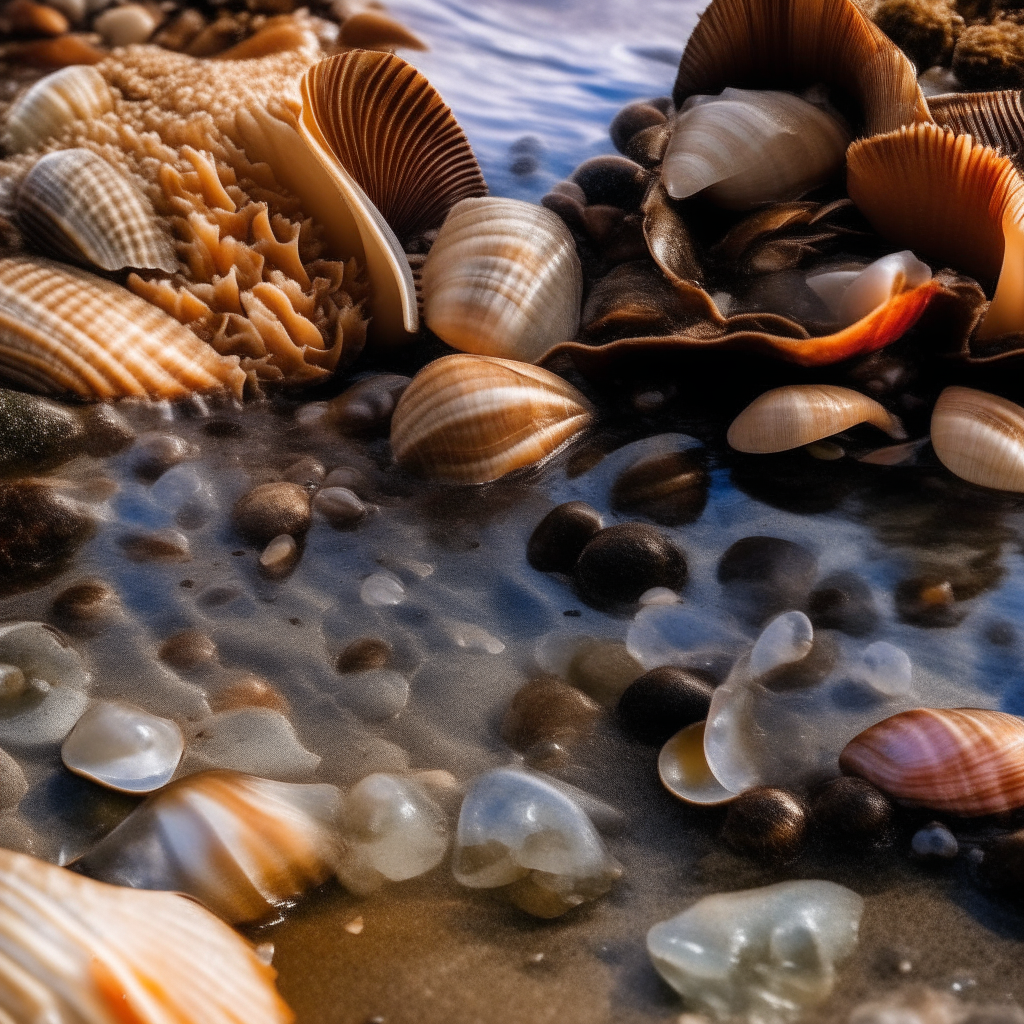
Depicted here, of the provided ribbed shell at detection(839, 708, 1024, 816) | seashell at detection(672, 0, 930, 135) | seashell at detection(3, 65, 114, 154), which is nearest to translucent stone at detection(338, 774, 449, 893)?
ribbed shell at detection(839, 708, 1024, 816)

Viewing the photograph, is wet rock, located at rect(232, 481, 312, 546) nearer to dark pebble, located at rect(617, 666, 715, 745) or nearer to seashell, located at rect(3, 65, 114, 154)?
dark pebble, located at rect(617, 666, 715, 745)

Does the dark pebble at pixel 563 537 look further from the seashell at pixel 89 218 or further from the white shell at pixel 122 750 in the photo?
the seashell at pixel 89 218

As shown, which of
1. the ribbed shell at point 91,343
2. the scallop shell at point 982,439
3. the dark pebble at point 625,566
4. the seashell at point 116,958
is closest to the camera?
the seashell at point 116,958

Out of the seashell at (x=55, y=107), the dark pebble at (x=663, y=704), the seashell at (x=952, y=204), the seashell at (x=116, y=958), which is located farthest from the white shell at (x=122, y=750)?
the seashell at (x=55, y=107)

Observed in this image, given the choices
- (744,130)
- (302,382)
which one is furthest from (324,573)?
(744,130)

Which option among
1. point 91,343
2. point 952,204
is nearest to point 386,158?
point 91,343

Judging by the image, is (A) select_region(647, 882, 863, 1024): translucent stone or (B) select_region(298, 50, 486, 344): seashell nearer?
(A) select_region(647, 882, 863, 1024): translucent stone
